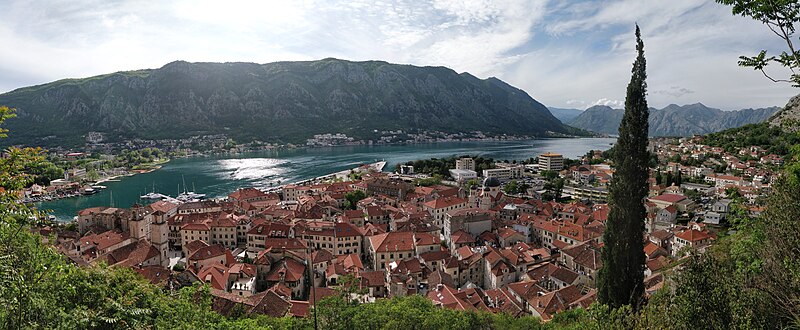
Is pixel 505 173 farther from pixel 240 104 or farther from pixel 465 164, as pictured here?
pixel 240 104

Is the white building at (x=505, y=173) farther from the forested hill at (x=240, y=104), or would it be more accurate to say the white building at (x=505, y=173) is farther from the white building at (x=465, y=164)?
the forested hill at (x=240, y=104)

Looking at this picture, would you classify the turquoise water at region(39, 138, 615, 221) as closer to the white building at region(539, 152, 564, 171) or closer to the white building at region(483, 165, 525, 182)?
the white building at region(483, 165, 525, 182)

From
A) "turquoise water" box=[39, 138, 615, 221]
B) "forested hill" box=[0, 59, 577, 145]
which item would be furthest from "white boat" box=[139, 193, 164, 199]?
"forested hill" box=[0, 59, 577, 145]

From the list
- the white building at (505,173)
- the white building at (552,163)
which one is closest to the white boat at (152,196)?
the white building at (505,173)

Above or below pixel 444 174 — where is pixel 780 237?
above

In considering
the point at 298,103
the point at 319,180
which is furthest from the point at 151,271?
the point at 298,103

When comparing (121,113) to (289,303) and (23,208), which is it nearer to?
(289,303)

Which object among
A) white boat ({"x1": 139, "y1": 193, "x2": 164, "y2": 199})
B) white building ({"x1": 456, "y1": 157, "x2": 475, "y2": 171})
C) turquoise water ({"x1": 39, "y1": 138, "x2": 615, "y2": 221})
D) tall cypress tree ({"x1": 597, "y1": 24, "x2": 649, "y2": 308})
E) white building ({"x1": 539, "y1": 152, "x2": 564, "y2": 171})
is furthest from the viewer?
white building ({"x1": 539, "y1": 152, "x2": 564, "y2": 171})

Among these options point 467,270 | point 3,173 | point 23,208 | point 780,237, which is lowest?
point 467,270
